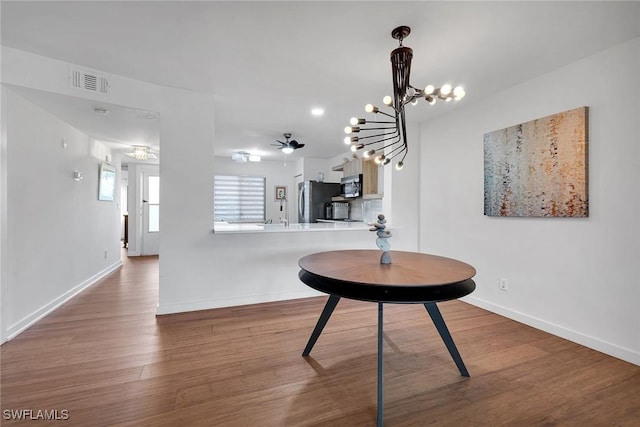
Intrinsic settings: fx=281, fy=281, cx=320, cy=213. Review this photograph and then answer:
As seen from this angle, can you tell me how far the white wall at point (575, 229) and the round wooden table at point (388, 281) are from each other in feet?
4.19

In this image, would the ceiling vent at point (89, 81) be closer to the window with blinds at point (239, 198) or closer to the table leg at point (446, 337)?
the table leg at point (446, 337)

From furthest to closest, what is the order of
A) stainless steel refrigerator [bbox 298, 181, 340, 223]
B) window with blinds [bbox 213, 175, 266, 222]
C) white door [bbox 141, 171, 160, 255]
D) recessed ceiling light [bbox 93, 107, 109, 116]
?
window with blinds [bbox 213, 175, 266, 222], white door [bbox 141, 171, 160, 255], stainless steel refrigerator [bbox 298, 181, 340, 223], recessed ceiling light [bbox 93, 107, 109, 116]

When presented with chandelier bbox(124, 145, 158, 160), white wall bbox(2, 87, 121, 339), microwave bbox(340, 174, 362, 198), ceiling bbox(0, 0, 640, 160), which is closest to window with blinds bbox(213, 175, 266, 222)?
chandelier bbox(124, 145, 158, 160)

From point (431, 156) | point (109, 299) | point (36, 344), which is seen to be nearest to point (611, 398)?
point (431, 156)

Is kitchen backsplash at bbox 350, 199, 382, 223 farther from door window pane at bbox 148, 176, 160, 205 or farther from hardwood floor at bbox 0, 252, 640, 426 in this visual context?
door window pane at bbox 148, 176, 160, 205

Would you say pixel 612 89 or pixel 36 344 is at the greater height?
pixel 612 89

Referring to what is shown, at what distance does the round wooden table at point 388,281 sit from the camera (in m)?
1.38

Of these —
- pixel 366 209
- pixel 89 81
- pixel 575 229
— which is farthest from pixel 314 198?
pixel 575 229

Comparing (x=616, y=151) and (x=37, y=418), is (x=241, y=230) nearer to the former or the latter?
(x=37, y=418)

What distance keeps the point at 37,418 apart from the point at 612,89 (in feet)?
13.9

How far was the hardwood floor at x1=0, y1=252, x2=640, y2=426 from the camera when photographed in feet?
4.87

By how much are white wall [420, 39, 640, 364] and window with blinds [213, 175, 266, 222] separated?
4637 millimetres

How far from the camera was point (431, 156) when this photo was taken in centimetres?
374

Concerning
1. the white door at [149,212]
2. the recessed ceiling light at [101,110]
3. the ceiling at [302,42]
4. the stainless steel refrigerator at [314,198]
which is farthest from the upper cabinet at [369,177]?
the white door at [149,212]
